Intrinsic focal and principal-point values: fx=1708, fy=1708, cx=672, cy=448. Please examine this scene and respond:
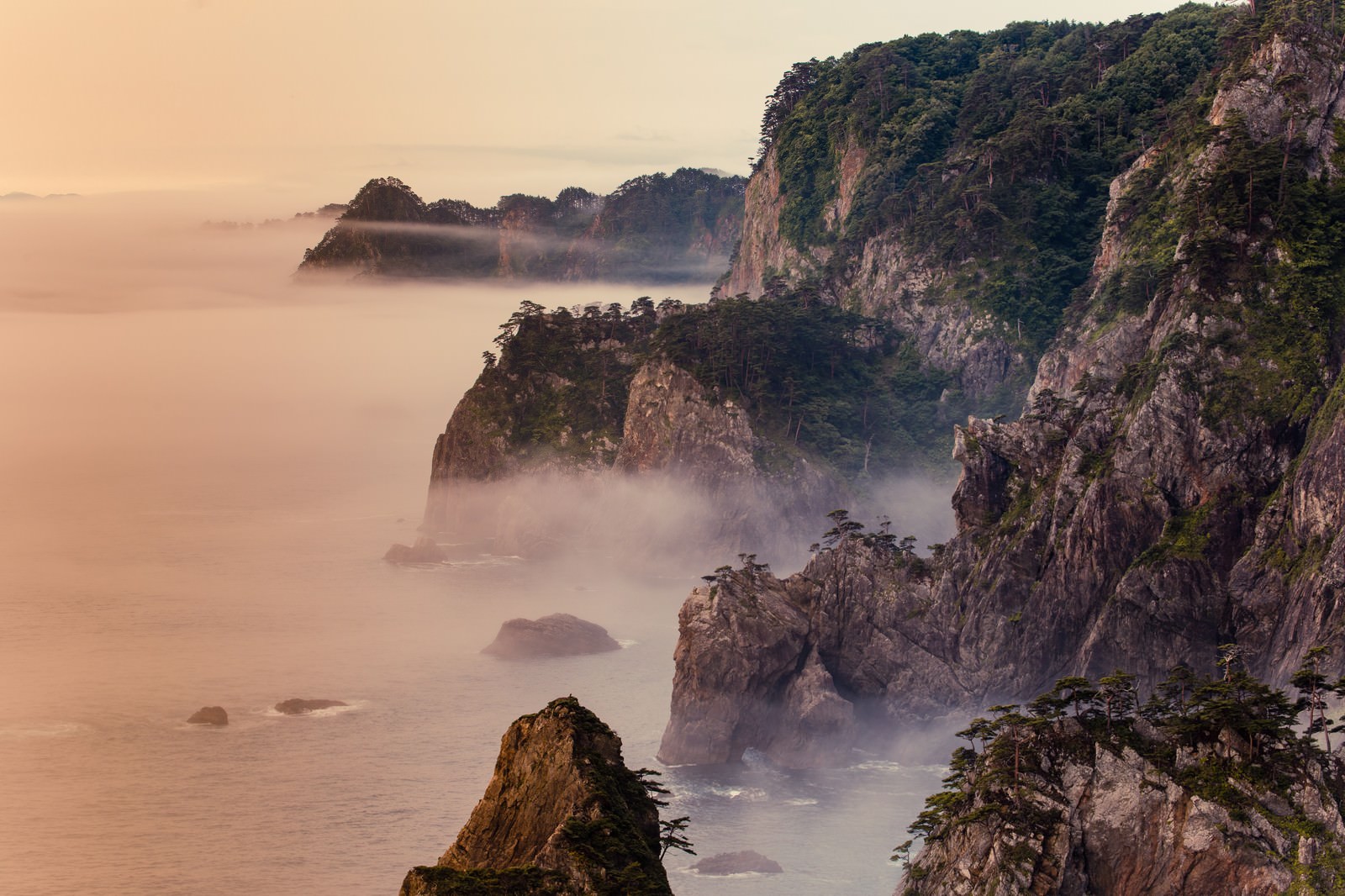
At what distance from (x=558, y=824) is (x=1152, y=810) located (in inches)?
1103

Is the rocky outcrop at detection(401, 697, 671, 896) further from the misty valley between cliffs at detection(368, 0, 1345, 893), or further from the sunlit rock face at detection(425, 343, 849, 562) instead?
the sunlit rock face at detection(425, 343, 849, 562)

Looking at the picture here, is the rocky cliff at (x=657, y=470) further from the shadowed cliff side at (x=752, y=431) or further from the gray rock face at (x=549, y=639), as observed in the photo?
the gray rock face at (x=549, y=639)

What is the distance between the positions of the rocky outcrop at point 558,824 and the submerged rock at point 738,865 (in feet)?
115

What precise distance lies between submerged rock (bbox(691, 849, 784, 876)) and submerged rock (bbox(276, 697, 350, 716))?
4857 cm

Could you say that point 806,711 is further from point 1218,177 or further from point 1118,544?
point 1218,177

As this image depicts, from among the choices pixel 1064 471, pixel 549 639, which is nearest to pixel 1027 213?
pixel 1064 471

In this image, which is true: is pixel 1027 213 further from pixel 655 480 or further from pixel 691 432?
pixel 655 480

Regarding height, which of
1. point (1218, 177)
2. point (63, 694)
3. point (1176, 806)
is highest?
point (1218, 177)

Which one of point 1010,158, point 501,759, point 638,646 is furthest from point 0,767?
point 1010,158

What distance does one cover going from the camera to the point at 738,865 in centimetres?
10031

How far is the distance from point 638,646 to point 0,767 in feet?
181

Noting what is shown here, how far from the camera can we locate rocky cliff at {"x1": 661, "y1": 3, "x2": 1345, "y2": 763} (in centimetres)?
11025

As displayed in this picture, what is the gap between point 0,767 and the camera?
124 metres

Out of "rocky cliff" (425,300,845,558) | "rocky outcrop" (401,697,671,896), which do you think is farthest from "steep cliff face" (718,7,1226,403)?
"rocky outcrop" (401,697,671,896)
